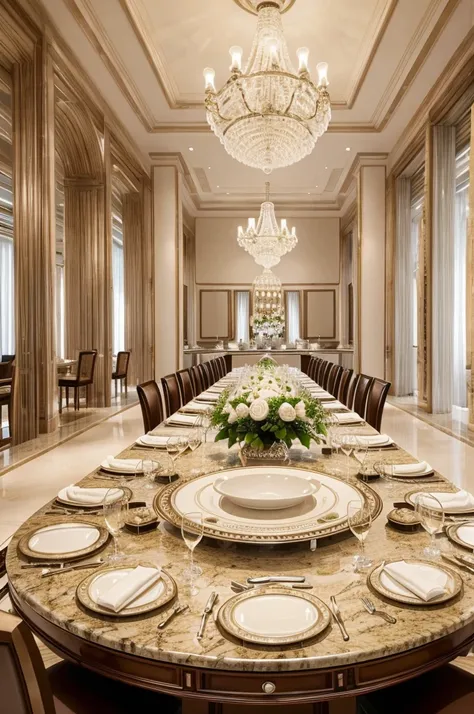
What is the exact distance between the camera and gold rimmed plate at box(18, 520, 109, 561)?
112cm

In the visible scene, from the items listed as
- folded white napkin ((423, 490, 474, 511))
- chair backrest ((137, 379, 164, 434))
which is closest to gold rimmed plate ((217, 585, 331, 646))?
folded white napkin ((423, 490, 474, 511))

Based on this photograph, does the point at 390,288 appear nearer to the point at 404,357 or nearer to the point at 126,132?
the point at 404,357

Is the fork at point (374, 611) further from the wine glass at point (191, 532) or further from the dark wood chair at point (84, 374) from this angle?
the dark wood chair at point (84, 374)

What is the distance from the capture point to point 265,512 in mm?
1307

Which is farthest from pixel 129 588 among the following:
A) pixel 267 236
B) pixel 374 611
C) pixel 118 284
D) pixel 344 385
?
pixel 118 284

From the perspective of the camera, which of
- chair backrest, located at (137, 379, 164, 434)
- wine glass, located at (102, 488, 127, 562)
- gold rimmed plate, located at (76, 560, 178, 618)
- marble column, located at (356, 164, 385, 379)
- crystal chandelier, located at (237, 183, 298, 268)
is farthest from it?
marble column, located at (356, 164, 385, 379)

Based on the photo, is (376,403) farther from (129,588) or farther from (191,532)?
(129,588)

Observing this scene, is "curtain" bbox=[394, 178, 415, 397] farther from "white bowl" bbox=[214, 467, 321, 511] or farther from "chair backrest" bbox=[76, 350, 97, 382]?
"white bowl" bbox=[214, 467, 321, 511]

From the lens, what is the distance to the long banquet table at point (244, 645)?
779 millimetres

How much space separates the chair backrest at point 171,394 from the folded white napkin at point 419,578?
2.76 meters

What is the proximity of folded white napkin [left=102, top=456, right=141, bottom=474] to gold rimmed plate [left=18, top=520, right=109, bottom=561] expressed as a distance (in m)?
0.47

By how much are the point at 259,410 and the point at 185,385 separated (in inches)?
111

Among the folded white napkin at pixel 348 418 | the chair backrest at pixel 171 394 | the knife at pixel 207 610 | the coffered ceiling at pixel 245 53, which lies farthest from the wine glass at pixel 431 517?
the coffered ceiling at pixel 245 53

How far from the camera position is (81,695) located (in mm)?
1083
